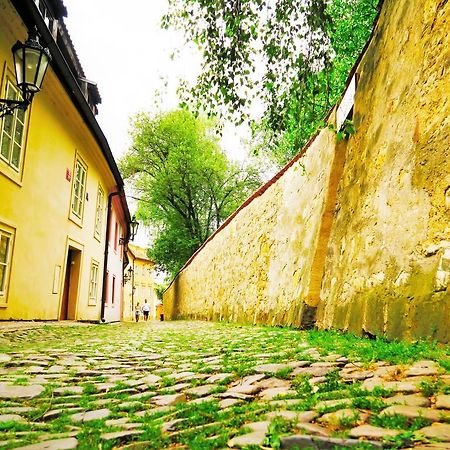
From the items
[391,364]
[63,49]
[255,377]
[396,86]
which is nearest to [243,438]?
[255,377]

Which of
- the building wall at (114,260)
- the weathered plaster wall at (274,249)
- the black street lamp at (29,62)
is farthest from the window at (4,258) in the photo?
the building wall at (114,260)

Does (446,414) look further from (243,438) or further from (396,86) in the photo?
(396,86)

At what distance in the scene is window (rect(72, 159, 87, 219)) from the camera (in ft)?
35.8

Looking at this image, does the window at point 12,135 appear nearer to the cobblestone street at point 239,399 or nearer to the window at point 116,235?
the cobblestone street at point 239,399

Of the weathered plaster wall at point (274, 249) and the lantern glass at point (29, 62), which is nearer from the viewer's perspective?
the lantern glass at point (29, 62)

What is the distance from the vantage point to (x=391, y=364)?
249 cm

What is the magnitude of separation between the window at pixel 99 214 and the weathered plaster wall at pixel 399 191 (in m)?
9.82

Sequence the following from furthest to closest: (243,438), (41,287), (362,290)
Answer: (41,287)
(362,290)
(243,438)

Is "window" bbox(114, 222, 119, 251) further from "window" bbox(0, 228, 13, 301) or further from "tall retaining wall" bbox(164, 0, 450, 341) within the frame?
"tall retaining wall" bbox(164, 0, 450, 341)

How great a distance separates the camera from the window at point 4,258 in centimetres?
712

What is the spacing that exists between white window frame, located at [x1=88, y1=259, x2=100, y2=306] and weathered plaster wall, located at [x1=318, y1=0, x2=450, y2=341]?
9.46m

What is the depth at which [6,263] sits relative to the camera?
23.8ft

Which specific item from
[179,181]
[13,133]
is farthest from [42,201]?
[179,181]

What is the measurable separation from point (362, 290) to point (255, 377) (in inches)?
74.5
